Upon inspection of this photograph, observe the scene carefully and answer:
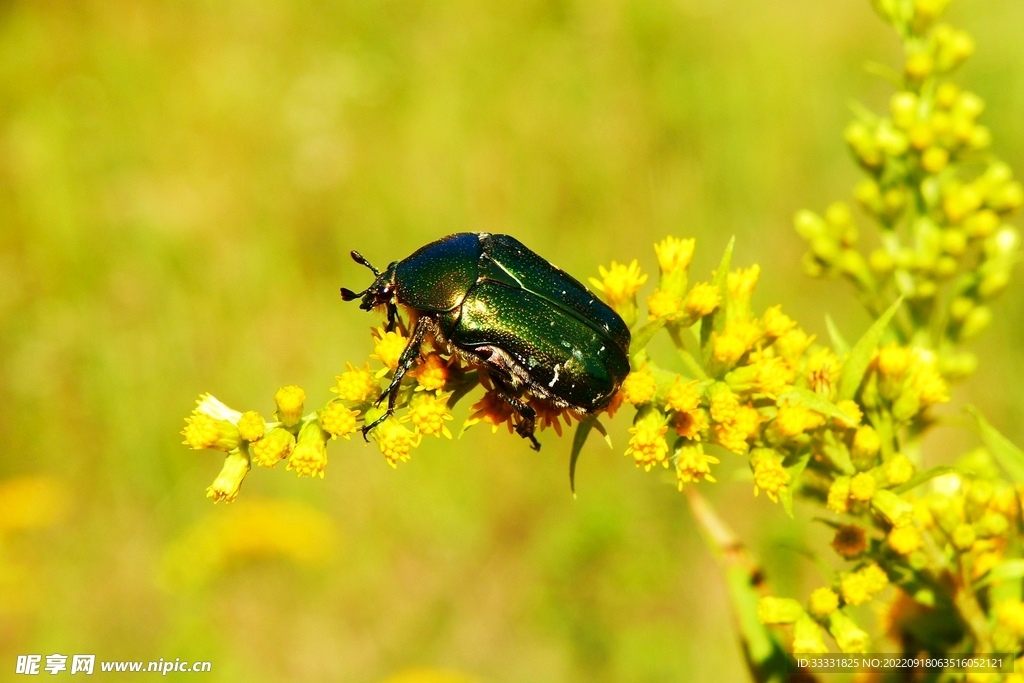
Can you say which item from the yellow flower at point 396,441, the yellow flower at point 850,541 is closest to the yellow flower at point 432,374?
the yellow flower at point 396,441

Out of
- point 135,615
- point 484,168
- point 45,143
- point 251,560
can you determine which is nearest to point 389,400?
point 251,560

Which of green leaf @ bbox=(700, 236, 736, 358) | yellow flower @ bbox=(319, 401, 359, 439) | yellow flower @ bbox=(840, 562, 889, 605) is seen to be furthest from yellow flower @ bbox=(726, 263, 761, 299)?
yellow flower @ bbox=(319, 401, 359, 439)

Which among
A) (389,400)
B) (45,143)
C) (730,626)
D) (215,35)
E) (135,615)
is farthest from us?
(215,35)

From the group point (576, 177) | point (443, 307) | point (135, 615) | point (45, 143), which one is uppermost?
point (45, 143)

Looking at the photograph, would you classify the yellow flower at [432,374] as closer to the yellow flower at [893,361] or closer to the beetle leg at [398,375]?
the beetle leg at [398,375]

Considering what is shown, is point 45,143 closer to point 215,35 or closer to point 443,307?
point 215,35

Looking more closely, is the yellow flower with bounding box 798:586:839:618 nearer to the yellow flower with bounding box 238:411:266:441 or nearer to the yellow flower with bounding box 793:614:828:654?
the yellow flower with bounding box 793:614:828:654
